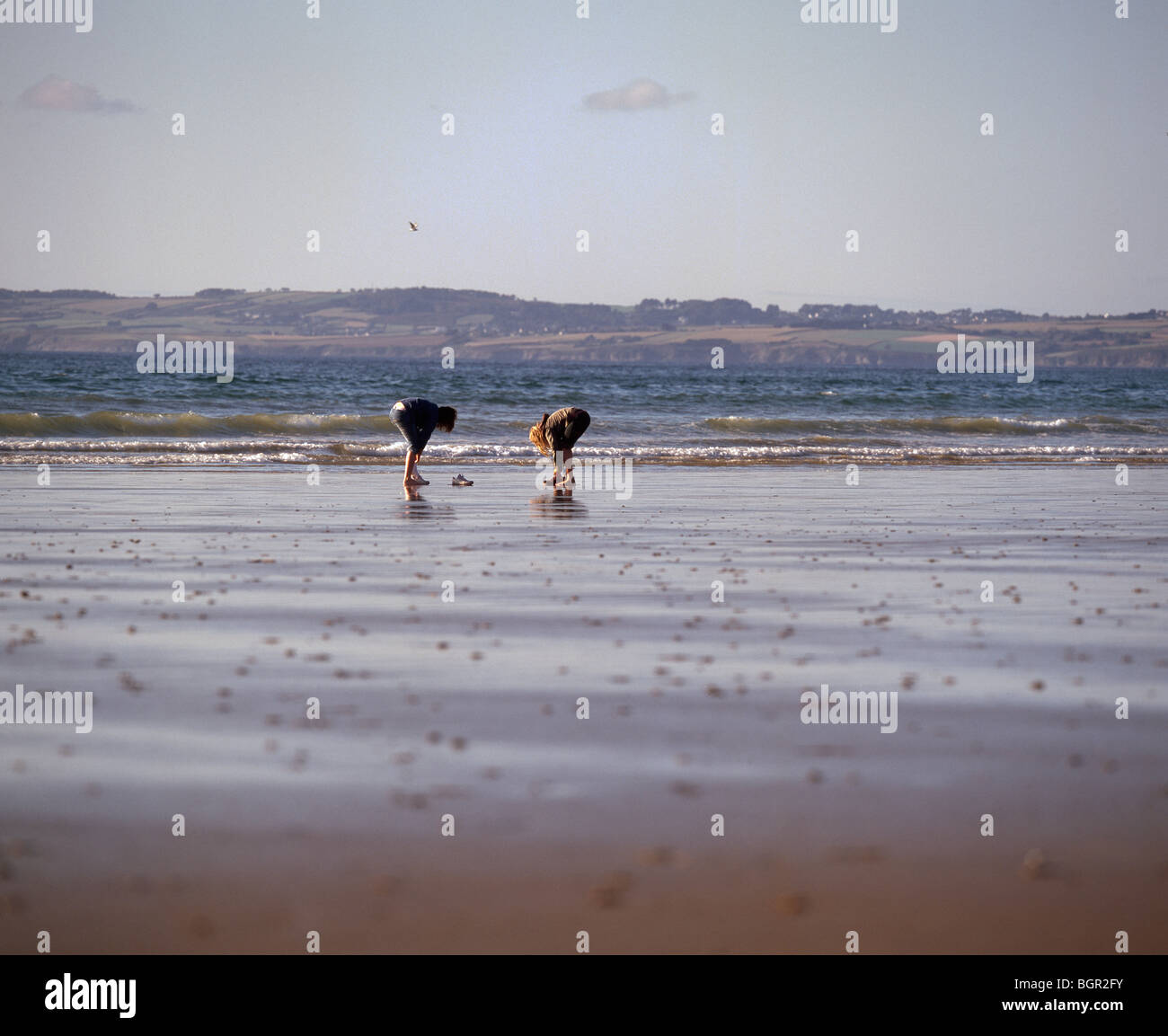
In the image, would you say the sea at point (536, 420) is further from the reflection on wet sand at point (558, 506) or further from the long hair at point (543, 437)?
the reflection on wet sand at point (558, 506)

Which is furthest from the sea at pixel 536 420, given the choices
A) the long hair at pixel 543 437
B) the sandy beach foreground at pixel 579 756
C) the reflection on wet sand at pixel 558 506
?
the sandy beach foreground at pixel 579 756

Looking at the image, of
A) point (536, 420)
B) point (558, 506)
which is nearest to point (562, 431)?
point (558, 506)

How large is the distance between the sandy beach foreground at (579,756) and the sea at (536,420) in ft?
54.9

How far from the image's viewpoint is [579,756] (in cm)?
554

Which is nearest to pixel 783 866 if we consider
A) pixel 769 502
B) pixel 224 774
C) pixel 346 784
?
pixel 346 784

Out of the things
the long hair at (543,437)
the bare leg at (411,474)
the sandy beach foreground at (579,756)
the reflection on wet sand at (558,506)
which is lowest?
the sandy beach foreground at (579,756)

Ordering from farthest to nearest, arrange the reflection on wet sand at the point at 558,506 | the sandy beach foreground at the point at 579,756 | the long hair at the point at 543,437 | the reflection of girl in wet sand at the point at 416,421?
the long hair at the point at 543,437 < the reflection of girl in wet sand at the point at 416,421 < the reflection on wet sand at the point at 558,506 < the sandy beach foreground at the point at 579,756

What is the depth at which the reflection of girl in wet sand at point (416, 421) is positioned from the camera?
1970 centimetres

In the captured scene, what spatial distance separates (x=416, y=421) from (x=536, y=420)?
21.3 metres

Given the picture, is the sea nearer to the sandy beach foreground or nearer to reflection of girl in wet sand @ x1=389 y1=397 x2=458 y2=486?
reflection of girl in wet sand @ x1=389 y1=397 x2=458 y2=486

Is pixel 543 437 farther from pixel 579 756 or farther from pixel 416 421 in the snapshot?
pixel 579 756

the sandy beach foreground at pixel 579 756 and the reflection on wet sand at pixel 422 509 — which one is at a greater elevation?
the reflection on wet sand at pixel 422 509

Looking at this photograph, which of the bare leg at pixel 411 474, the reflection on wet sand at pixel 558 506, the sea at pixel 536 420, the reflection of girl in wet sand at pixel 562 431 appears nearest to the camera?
the reflection on wet sand at pixel 558 506
